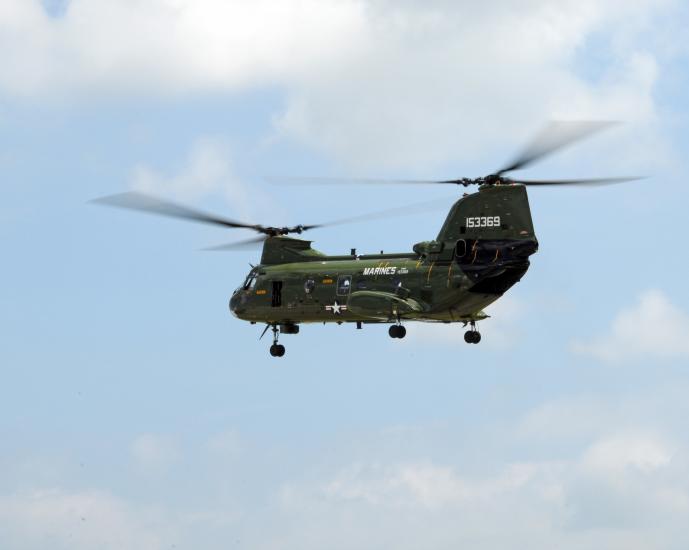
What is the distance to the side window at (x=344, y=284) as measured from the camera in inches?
3637

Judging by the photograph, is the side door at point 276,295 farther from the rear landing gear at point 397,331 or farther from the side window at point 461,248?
the side window at point 461,248

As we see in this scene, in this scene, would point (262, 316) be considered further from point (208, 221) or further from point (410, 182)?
point (410, 182)

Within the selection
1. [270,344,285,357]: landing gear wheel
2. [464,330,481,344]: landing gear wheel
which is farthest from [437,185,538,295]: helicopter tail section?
[270,344,285,357]: landing gear wheel

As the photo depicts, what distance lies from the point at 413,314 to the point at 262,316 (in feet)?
37.2

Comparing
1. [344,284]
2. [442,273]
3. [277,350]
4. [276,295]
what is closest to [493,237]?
[442,273]

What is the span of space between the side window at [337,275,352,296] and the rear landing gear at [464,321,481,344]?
686 centimetres

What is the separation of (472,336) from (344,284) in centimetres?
749

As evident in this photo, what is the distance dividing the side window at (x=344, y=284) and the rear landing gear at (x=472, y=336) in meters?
6.86

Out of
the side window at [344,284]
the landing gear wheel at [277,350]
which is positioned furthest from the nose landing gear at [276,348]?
the side window at [344,284]

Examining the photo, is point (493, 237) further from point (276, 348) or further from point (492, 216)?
point (276, 348)

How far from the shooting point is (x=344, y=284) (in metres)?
92.6

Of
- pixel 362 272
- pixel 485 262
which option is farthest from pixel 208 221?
pixel 485 262

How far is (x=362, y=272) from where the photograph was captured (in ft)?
301

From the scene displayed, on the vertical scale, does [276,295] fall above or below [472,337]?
above
